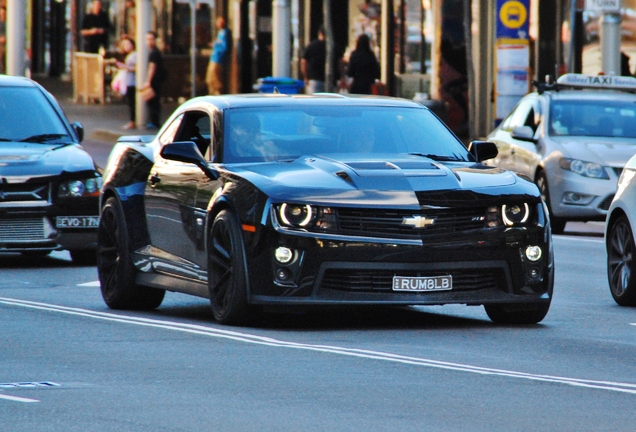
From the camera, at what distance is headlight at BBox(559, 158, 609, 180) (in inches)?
750

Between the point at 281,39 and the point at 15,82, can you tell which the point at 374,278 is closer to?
the point at 15,82

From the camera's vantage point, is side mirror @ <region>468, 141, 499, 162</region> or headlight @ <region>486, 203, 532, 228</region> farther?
side mirror @ <region>468, 141, 499, 162</region>

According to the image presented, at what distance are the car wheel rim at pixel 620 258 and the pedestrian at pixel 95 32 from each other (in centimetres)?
3454

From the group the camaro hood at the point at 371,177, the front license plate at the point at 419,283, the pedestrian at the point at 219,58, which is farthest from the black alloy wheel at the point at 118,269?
the pedestrian at the point at 219,58

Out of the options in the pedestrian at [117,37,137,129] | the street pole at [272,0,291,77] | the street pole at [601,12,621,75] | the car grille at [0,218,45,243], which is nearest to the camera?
the car grille at [0,218,45,243]

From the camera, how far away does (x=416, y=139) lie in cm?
1114

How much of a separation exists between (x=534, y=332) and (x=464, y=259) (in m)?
0.71

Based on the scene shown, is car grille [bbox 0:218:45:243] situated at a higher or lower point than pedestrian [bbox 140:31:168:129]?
lower

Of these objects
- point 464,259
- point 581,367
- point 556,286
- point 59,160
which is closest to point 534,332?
point 464,259

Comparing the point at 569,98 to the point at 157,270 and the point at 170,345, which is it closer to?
the point at 157,270

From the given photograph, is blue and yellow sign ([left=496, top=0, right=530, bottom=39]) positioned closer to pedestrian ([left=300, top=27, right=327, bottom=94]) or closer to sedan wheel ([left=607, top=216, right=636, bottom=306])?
pedestrian ([left=300, top=27, right=327, bottom=94])

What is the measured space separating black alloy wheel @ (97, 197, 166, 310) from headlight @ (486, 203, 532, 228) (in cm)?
283

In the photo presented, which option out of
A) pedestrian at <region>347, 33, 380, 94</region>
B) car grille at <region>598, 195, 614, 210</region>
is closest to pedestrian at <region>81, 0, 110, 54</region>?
pedestrian at <region>347, 33, 380, 94</region>

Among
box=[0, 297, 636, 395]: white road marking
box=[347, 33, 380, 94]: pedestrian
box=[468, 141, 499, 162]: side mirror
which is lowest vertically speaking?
box=[0, 297, 636, 395]: white road marking
